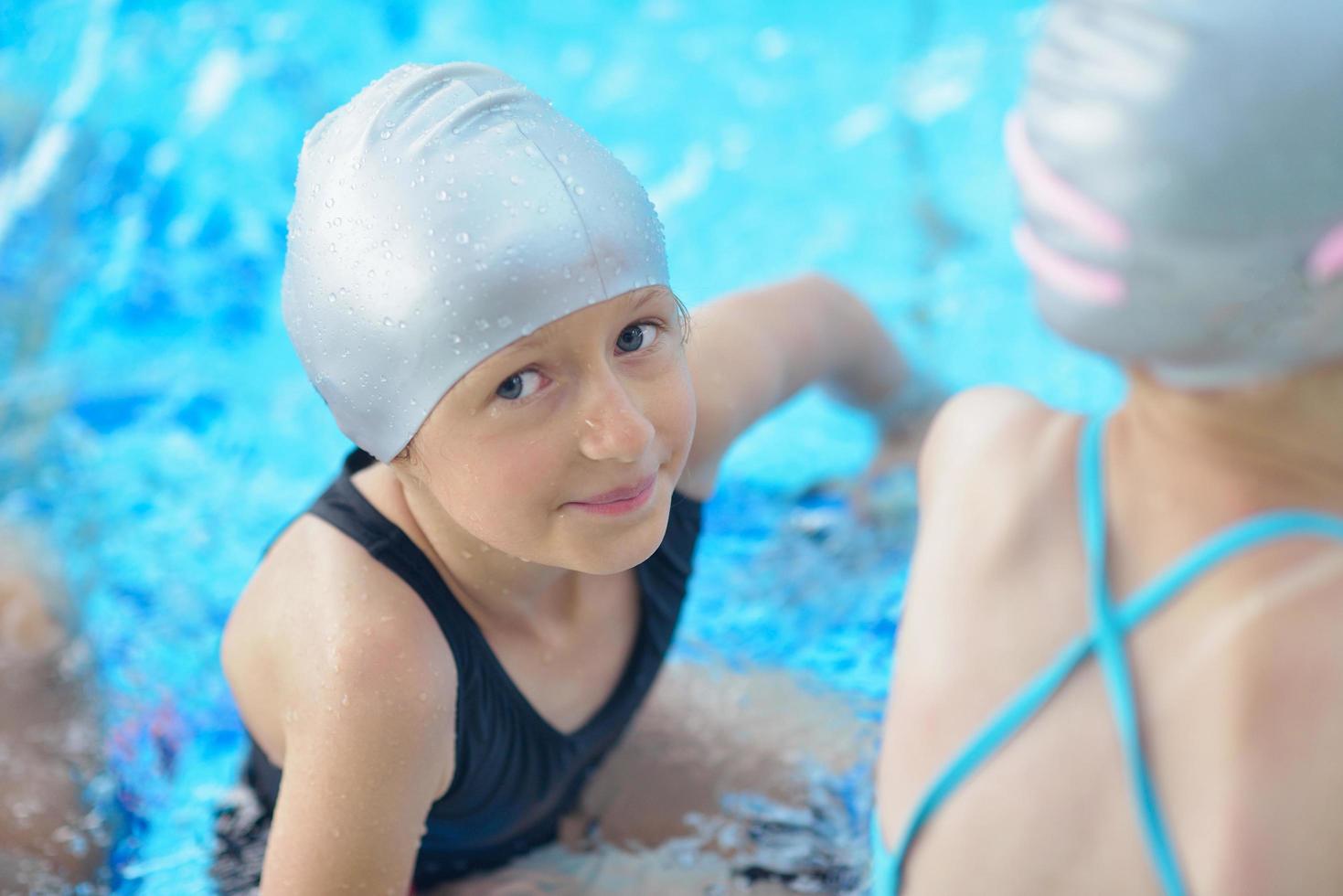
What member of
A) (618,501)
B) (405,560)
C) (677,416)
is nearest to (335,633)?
(405,560)

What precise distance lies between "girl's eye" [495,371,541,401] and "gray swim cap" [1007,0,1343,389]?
0.74m

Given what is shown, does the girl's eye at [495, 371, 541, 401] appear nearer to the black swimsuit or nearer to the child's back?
the black swimsuit

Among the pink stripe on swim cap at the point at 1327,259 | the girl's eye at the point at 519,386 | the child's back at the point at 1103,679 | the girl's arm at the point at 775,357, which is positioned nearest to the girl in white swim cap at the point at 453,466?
the girl's eye at the point at 519,386

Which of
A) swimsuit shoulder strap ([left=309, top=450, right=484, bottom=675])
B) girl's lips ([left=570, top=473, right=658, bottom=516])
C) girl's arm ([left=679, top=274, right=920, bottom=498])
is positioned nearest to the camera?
girl's lips ([left=570, top=473, right=658, bottom=516])

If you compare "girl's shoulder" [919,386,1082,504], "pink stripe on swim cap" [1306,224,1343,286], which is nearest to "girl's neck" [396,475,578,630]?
"girl's shoulder" [919,386,1082,504]

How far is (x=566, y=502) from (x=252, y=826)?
1.20 meters

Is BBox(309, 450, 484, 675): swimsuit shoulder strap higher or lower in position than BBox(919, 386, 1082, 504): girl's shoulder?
lower

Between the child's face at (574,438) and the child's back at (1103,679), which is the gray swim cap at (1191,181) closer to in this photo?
the child's back at (1103,679)

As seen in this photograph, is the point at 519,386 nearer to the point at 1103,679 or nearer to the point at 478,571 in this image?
the point at 478,571

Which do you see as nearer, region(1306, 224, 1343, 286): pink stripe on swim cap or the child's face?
region(1306, 224, 1343, 286): pink stripe on swim cap

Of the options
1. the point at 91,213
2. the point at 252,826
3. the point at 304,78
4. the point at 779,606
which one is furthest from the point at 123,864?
the point at 304,78

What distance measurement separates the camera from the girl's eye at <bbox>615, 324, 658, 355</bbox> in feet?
5.80

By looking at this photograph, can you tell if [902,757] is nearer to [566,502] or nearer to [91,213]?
[566,502]

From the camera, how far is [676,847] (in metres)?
2.52
